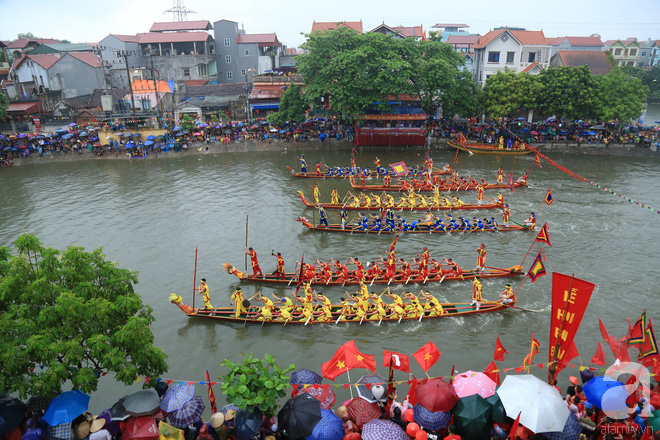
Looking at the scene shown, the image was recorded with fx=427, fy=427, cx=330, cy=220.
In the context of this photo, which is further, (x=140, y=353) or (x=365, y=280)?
(x=365, y=280)

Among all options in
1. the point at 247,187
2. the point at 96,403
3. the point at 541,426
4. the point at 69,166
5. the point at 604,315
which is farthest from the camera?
the point at 69,166

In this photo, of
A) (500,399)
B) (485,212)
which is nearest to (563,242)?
(485,212)

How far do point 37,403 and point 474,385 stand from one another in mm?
9643

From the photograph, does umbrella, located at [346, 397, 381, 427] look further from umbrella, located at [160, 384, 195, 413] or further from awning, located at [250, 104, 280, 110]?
awning, located at [250, 104, 280, 110]

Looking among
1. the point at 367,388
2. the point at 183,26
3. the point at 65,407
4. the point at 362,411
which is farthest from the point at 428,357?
the point at 183,26

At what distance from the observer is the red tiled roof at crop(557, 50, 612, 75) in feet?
156

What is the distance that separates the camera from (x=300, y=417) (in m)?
8.28

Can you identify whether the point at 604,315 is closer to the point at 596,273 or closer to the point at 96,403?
the point at 596,273

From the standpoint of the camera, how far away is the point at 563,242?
20188 mm

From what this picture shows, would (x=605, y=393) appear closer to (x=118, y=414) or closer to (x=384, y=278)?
(x=384, y=278)

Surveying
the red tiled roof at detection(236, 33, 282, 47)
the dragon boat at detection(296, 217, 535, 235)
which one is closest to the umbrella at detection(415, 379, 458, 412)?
the dragon boat at detection(296, 217, 535, 235)

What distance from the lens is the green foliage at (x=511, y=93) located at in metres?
37.4

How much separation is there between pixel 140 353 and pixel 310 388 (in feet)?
12.3

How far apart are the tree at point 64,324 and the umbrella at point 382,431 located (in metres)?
4.67
